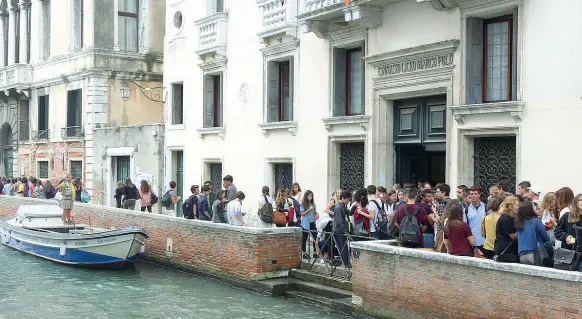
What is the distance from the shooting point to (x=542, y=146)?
1177 cm

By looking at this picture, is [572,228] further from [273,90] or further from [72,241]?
[72,241]

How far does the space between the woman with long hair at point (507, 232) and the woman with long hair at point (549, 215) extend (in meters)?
0.70

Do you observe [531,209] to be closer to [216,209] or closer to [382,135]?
[382,135]

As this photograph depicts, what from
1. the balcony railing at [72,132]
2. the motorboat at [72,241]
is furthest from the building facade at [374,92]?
the balcony railing at [72,132]

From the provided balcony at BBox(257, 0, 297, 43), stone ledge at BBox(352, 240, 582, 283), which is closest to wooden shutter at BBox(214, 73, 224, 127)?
balcony at BBox(257, 0, 297, 43)

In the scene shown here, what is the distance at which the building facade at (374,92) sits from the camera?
468 inches

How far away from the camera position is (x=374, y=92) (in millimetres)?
14930

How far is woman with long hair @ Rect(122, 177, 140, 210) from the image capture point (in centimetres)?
1934

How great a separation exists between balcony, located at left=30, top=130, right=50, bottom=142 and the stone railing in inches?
556

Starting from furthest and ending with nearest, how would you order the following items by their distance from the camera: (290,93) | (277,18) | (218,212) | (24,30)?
(24,30), (290,93), (277,18), (218,212)

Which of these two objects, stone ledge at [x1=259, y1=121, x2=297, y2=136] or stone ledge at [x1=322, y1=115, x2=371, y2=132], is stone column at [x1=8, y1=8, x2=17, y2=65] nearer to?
stone ledge at [x1=259, y1=121, x2=297, y2=136]

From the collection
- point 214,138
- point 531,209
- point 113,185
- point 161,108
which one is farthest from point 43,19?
point 531,209

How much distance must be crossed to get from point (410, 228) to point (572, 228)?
2496 millimetres

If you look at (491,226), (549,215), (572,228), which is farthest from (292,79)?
(572,228)
